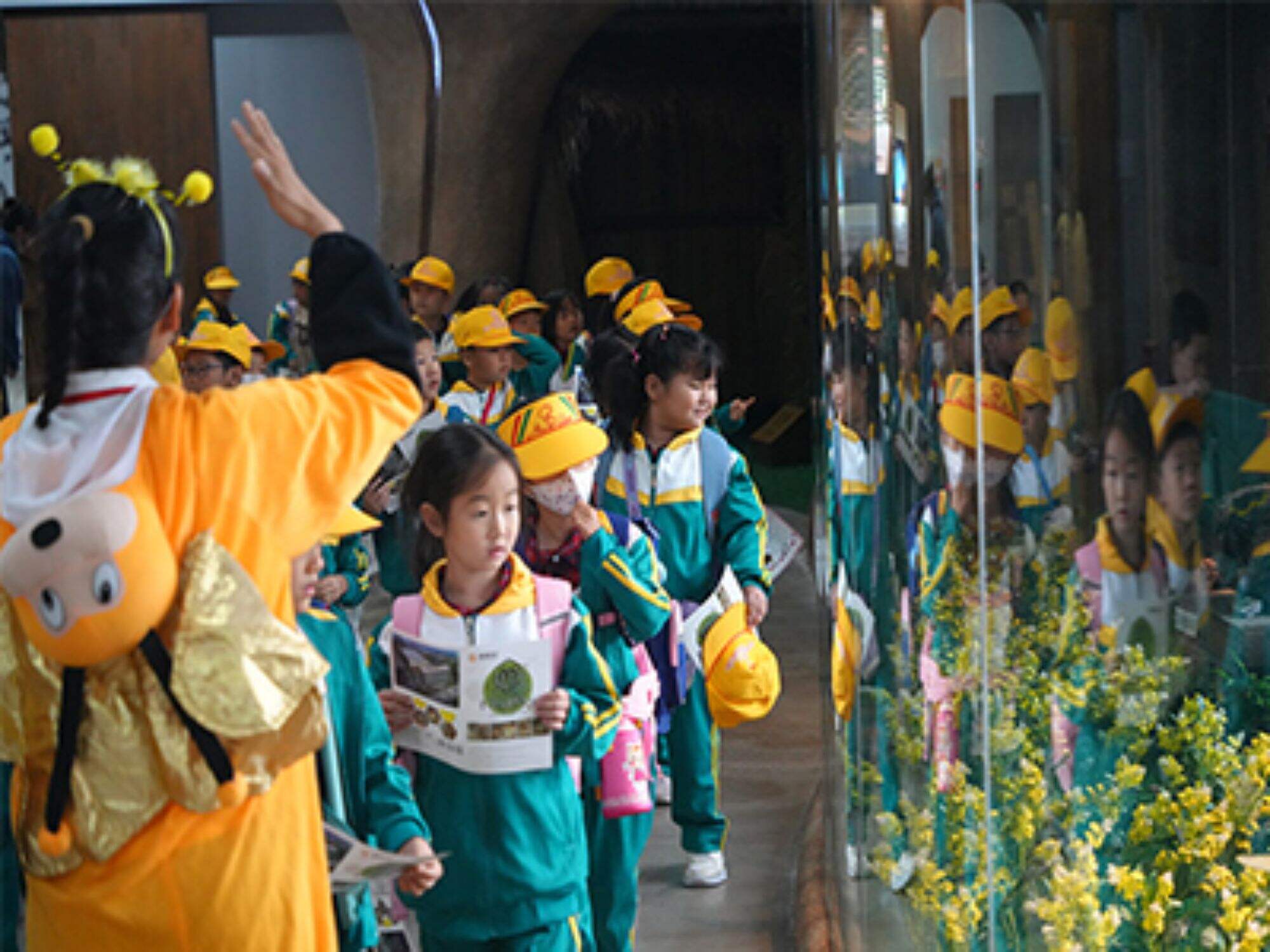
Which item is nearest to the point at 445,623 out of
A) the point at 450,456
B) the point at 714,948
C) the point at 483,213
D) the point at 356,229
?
the point at 450,456

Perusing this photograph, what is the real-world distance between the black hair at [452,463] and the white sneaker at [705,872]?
2.17m

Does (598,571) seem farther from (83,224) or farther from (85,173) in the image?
(83,224)

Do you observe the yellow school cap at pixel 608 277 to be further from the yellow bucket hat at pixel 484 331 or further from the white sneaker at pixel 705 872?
the white sneaker at pixel 705 872

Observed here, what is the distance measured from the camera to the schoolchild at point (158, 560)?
2.01m

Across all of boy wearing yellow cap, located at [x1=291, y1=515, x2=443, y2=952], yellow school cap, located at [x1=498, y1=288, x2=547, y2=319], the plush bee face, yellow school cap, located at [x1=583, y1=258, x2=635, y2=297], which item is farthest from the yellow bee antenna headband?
yellow school cap, located at [x1=583, y1=258, x2=635, y2=297]

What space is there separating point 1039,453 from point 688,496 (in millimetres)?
2805

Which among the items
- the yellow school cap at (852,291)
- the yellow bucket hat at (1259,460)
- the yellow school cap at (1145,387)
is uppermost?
the yellow school cap at (852,291)

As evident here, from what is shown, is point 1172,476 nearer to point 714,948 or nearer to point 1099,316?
point 1099,316

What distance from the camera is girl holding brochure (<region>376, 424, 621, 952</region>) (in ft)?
10.7

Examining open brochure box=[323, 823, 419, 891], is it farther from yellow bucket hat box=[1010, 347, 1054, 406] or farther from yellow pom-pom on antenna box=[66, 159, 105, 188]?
yellow bucket hat box=[1010, 347, 1054, 406]

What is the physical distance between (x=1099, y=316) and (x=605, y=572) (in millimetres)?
1900

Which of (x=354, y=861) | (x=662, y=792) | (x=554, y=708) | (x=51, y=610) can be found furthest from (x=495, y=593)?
(x=662, y=792)

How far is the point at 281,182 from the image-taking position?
88.8 inches

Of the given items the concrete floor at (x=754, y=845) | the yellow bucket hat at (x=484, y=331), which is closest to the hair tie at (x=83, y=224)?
the concrete floor at (x=754, y=845)
